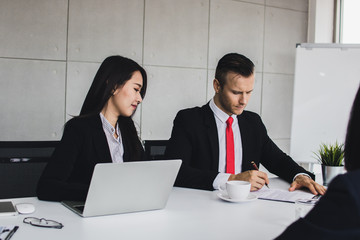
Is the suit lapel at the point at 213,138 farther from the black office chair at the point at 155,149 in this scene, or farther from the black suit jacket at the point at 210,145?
the black office chair at the point at 155,149

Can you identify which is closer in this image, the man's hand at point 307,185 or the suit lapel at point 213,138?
the man's hand at point 307,185

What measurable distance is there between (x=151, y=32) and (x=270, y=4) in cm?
149

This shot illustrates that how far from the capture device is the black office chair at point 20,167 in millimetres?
2354

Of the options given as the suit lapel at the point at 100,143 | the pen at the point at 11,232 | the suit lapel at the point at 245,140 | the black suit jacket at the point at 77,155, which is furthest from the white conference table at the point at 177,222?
the suit lapel at the point at 245,140

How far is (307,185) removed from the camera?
2088 mm

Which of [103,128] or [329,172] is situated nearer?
[103,128]

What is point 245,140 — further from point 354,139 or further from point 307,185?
point 354,139

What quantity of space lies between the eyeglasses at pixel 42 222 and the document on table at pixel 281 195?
0.97 metres

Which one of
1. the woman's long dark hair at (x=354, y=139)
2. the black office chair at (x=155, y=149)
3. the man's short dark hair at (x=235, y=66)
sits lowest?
the black office chair at (x=155, y=149)

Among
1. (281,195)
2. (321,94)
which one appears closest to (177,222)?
(281,195)

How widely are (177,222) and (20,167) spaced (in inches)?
51.3

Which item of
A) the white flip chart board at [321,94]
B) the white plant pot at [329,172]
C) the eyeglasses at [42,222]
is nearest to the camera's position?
the eyeglasses at [42,222]

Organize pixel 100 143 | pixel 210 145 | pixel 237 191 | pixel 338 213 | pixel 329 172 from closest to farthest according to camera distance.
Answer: pixel 338 213 → pixel 237 191 → pixel 100 143 → pixel 329 172 → pixel 210 145

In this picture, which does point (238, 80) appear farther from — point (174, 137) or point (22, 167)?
point (22, 167)
